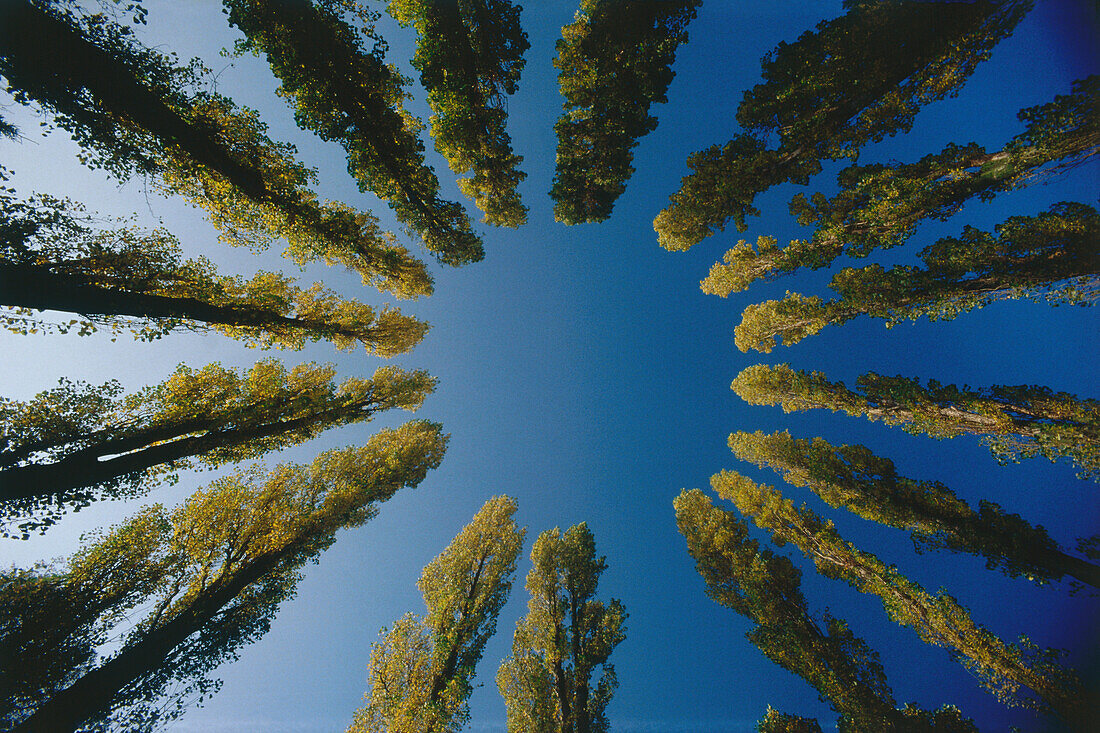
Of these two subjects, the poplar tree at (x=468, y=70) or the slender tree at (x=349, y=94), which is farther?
the poplar tree at (x=468, y=70)

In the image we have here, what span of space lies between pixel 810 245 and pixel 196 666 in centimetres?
2085

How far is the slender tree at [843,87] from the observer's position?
6.90 metres

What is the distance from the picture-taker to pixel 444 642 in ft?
29.7

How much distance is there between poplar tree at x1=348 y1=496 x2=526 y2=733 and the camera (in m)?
7.86

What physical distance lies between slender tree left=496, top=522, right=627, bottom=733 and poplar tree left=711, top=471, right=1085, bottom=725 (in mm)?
7072

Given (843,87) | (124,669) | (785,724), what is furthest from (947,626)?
(124,669)

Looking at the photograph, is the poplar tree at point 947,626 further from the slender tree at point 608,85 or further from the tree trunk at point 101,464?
the tree trunk at point 101,464

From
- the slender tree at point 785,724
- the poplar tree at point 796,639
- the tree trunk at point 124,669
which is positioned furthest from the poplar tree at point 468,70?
the slender tree at point 785,724

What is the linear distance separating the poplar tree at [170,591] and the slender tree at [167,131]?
7.78 metres

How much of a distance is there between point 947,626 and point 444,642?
522 inches

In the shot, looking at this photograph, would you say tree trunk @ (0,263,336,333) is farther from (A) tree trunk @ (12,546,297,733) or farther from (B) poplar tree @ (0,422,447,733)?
(A) tree trunk @ (12,546,297,733)

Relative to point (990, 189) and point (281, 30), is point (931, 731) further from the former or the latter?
point (281, 30)

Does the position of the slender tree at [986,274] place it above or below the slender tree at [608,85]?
below

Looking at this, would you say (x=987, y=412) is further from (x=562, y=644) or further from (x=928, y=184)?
(x=562, y=644)
